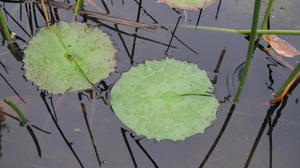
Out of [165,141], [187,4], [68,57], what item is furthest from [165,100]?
[187,4]

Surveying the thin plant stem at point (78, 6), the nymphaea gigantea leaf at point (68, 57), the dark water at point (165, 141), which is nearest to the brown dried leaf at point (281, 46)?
the dark water at point (165, 141)

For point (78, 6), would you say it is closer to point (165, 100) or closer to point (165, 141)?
point (165, 100)

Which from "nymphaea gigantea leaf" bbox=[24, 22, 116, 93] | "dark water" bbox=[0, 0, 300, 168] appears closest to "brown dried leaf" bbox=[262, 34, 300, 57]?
"dark water" bbox=[0, 0, 300, 168]

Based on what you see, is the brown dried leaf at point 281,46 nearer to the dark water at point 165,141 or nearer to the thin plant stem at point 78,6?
the dark water at point 165,141

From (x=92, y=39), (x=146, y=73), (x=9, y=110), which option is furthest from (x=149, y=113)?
(x=9, y=110)

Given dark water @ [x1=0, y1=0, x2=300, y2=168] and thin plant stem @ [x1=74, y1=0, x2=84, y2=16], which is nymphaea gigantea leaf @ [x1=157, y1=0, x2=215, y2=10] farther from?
thin plant stem @ [x1=74, y1=0, x2=84, y2=16]

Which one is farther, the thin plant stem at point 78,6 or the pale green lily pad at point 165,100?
the thin plant stem at point 78,6
